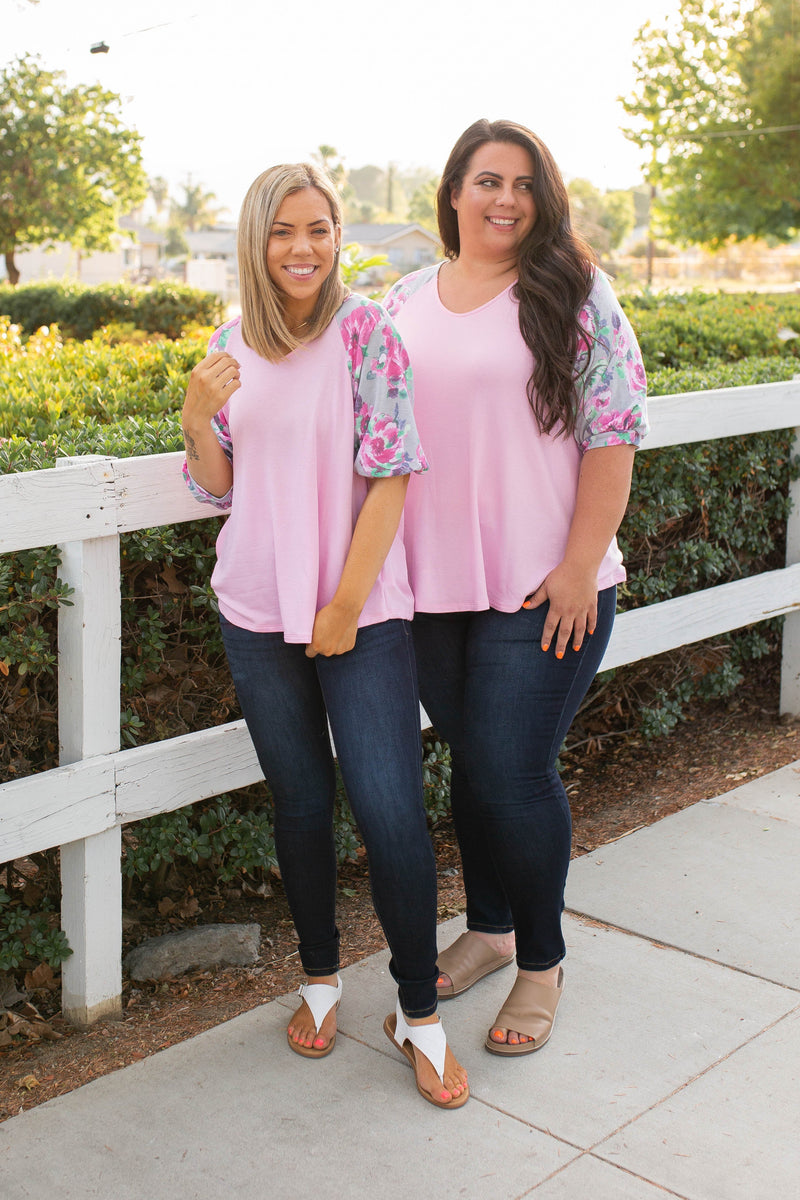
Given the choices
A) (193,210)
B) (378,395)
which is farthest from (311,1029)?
(193,210)

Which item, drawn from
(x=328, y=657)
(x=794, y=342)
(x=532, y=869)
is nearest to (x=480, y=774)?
(x=532, y=869)

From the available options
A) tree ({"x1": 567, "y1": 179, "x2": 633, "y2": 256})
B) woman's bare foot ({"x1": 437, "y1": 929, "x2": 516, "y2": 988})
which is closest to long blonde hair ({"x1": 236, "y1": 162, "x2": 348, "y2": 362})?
woman's bare foot ({"x1": 437, "y1": 929, "x2": 516, "y2": 988})

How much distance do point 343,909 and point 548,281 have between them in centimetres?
193

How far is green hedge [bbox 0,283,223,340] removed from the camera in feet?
70.2

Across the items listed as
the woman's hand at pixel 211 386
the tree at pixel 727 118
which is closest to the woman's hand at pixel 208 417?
the woman's hand at pixel 211 386

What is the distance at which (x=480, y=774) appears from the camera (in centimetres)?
270

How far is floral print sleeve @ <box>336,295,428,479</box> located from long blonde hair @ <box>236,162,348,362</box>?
53mm

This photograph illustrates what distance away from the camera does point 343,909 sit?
3.59 m

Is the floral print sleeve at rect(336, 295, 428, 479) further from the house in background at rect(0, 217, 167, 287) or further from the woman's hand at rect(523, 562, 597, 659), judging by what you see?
the house in background at rect(0, 217, 167, 287)

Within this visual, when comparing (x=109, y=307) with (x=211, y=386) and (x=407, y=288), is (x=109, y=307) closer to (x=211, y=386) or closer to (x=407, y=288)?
(x=407, y=288)

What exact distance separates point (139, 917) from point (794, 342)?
17.7 ft

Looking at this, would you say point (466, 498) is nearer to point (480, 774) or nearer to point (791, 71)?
point (480, 774)

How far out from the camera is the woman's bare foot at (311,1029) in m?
2.79

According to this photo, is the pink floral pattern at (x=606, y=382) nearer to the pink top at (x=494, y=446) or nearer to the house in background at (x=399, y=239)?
the pink top at (x=494, y=446)
